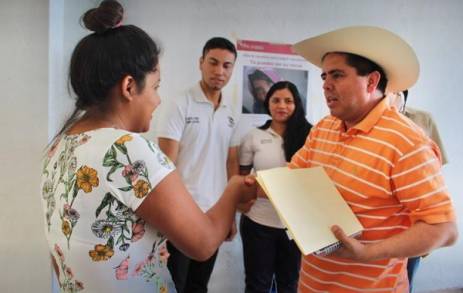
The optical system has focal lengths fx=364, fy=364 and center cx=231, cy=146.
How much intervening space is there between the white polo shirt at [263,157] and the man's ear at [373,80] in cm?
100

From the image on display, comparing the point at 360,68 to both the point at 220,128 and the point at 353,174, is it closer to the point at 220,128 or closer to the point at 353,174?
the point at 353,174

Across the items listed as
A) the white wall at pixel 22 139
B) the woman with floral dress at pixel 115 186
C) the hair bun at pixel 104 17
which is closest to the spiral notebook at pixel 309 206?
the woman with floral dress at pixel 115 186

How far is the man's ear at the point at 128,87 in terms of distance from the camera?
816 millimetres

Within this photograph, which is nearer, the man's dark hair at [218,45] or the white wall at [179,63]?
the white wall at [179,63]

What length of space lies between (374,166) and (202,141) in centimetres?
120

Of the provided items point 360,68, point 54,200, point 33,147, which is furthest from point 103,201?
point 33,147

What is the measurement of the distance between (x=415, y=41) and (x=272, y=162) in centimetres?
164

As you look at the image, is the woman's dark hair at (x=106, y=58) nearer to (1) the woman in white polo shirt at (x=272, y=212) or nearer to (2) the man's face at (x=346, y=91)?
(2) the man's face at (x=346, y=91)

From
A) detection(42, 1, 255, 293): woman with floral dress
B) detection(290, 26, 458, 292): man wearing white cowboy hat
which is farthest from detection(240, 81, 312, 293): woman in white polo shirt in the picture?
detection(42, 1, 255, 293): woman with floral dress

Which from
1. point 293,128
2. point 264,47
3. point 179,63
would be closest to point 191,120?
point 179,63

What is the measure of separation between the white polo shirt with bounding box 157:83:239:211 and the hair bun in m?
1.15

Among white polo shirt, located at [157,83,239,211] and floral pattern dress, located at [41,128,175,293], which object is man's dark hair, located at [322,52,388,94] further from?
white polo shirt, located at [157,83,239,211]

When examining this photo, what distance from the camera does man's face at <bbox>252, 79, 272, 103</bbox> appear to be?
2537 mm

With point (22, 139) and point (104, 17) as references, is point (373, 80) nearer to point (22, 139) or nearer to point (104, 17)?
point (104, 17)
